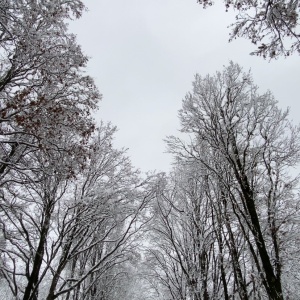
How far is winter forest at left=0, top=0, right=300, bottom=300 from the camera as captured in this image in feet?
Answer: 15.7

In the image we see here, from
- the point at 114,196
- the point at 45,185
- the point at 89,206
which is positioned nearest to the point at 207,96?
the point at 114,196

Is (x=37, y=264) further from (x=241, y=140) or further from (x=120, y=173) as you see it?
(x=241, y=140)

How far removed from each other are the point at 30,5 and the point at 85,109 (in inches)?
78.4

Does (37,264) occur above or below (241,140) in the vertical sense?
below

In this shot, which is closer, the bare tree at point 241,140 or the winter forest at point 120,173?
the winter forest at point 120,173

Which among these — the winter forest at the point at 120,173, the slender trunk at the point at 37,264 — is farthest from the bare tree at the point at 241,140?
the slender trunk at the point at 37,264

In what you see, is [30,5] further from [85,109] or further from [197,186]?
[197,186]

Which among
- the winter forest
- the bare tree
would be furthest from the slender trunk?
the bare tree

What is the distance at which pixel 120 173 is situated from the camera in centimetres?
815

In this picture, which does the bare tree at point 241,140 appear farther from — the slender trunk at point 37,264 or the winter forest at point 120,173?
the slender trunk at point 37,264

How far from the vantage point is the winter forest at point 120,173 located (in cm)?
480

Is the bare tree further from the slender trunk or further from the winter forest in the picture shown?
the slender trunk

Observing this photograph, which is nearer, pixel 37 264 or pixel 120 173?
pixel 37 264

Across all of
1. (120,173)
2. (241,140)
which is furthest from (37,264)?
(241,140)
